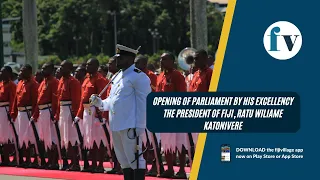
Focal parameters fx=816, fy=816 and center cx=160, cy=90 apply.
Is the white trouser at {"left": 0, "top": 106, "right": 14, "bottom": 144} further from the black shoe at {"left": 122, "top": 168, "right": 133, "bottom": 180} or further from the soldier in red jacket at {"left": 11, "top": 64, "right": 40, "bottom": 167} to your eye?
the black shoe at {"left": 122, "top": 168, "right": 133, "bottom": 180}

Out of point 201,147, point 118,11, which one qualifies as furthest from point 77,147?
point 118,11

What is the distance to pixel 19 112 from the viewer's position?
15844 mm

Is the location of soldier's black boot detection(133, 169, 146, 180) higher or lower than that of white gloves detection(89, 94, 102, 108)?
lower

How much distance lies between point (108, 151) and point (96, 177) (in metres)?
0.87

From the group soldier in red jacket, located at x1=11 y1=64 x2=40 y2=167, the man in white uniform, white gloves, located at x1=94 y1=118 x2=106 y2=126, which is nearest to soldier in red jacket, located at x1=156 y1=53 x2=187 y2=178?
white gloves, located at x1=94 y1=118 x2=106 y2=126

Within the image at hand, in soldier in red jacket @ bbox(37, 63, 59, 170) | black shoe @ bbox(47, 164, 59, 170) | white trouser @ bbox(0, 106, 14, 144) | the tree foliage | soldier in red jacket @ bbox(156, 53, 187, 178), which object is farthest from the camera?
the tree foliage

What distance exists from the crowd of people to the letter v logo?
3.18 metres

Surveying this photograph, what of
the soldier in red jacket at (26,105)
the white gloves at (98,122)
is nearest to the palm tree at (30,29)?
the soldier in red jacket at (26,105)

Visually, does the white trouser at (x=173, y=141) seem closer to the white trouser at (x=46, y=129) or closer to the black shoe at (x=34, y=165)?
the white trouser at (x=46, y=129)

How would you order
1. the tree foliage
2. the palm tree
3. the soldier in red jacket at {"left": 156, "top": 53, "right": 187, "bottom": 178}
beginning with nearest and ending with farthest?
1. the soldier in red jacket at {"left": 156, "top": 53, "right": 187, "bottom": 178}
2. the palm tree
3. the tree foliage

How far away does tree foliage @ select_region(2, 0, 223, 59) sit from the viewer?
84625 mm

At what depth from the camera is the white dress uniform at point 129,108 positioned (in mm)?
10641

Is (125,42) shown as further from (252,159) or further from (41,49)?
(252,159)

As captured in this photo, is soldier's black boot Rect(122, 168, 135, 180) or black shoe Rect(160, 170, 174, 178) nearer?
soldier's black boot Rect(122, 168, 135, 180)
